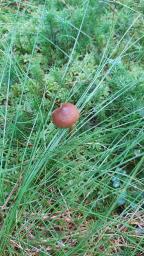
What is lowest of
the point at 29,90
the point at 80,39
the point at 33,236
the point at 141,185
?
the point at 33,236

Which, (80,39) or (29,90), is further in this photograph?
(80,39)

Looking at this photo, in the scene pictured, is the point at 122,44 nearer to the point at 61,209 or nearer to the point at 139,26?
the point at 139,26

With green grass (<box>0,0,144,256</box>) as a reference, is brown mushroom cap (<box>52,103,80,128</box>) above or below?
above

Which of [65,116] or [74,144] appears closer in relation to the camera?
[65,116]

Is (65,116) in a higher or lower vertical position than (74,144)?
higher

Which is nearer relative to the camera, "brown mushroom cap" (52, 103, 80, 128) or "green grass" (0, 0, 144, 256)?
"brown mushroom cap" (52, 103, 80, 128)

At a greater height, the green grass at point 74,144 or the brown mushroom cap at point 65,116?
the brown mushroom cap at point 65,116

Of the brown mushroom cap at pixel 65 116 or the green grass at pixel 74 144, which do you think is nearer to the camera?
the brown mushroom cap at pixel 65 116

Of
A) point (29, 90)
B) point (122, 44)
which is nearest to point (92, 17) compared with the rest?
point (122, 44)
